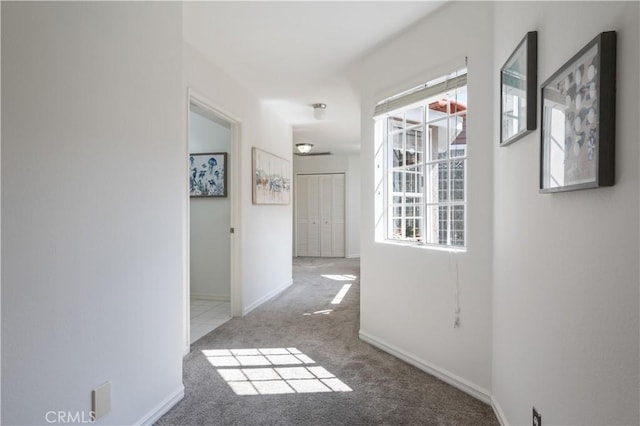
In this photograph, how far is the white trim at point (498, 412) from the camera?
75.0 inches

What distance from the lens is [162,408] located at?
2.10 meters

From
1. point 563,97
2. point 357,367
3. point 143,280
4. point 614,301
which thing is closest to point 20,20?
point 143,280

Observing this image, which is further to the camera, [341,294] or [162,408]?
[341,294]

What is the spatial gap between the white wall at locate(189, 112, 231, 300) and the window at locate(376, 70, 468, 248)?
7.82 feet

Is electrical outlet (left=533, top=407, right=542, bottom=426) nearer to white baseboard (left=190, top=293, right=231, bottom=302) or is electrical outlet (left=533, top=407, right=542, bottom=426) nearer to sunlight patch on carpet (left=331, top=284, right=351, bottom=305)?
sunlight patch on carpet (left=331, top=284, right=351, bottom=305)

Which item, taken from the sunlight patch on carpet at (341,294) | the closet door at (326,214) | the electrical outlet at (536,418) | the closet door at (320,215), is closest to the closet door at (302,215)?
the closet door at (320,215)

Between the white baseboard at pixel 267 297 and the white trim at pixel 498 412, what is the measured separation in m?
2.63

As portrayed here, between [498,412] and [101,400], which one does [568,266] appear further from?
[101,400]

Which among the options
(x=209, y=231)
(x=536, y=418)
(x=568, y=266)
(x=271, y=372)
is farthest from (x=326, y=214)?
(x=568, y=266)

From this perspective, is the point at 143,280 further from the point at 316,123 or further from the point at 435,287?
the point at 316,123

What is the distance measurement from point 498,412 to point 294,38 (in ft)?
9.03

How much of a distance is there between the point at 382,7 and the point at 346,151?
620 cm

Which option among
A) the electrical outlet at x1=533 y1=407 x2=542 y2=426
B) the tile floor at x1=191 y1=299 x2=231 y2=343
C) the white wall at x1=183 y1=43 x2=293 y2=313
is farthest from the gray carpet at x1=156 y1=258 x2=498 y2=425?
the white wall at x1=183 y1=43 x2=293 y2=313

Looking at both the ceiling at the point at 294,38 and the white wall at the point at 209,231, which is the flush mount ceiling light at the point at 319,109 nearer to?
the ceiling at the point at 294,38
